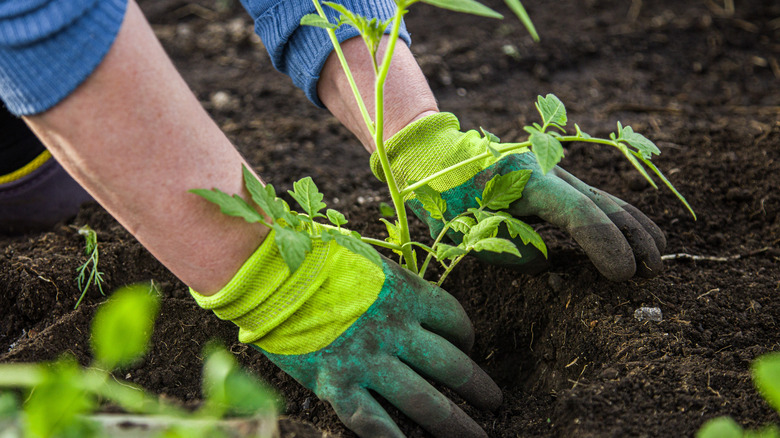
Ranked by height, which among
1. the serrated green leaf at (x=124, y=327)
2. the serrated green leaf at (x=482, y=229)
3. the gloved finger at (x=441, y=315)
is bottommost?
the gloved finger at (x=441, y=315)

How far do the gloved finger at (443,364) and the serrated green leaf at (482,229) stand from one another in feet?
0.76

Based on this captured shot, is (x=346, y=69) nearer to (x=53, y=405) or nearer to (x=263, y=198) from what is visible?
(x=263, y=198)

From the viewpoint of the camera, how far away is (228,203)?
1.13 metres

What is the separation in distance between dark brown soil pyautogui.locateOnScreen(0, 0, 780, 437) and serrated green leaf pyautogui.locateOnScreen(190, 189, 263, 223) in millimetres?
378

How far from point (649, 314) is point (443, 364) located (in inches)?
20.8

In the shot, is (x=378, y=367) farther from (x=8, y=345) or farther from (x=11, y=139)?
(x=11, y=139)

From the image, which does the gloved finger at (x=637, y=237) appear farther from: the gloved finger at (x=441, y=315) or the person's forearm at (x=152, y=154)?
the person's forearm at (x=152, y=154)

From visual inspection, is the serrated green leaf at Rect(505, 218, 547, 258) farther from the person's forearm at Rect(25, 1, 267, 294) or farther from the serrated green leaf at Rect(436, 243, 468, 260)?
the person's forearm at Rect(25, 1, 267, 294)

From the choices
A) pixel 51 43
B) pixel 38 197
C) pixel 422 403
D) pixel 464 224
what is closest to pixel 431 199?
pixel 464 224

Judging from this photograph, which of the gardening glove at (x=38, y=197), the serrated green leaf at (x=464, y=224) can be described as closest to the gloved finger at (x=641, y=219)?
the serrated green leaf at (x=464, y=224)

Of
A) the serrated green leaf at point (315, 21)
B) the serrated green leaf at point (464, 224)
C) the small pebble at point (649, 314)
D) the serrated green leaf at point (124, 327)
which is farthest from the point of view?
the small pebble at point (649, 314)

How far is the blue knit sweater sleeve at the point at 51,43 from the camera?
3.38ft

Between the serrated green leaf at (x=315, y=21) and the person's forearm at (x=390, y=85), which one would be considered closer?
the serrated green leaf at (x=315, y=21)

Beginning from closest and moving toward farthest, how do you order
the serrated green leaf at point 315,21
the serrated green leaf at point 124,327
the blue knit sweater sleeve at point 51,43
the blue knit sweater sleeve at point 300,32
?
1. the serrated green leaf at point 124,327
2. the blue knit sweater sleeve at point 51,43
3. the serrated green leaf at point 315,21
4. the blue knit sweater sleeve at point 300,32
